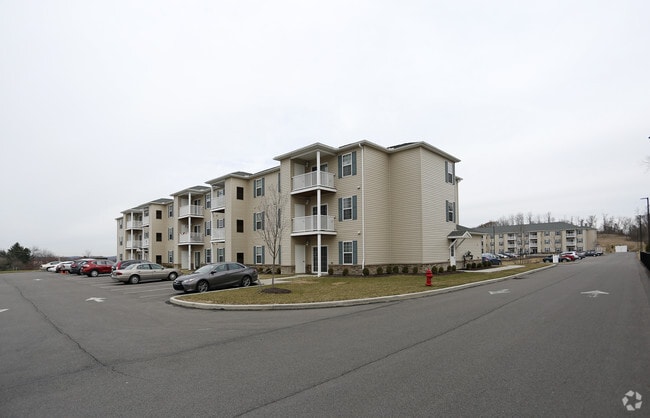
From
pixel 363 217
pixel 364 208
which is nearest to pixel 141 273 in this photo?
pixel 363 217

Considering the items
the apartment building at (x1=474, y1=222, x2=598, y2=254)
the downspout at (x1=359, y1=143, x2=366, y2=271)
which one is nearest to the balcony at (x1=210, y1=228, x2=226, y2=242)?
the downspout at (x1=359, y1=143, x2=366, y2=271)

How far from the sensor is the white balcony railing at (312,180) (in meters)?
27.6

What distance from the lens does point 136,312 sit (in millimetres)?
12578

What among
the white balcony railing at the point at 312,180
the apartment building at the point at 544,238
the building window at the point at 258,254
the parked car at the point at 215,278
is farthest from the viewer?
the apartment building at the point at 544,238

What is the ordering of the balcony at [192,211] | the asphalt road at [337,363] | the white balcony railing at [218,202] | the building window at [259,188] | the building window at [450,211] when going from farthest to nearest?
the balcony at [192,211] < the white balcony railing at [218,202] < the building window at [259,188] < the building window at [450,211] < the asphalt road at [337,363]

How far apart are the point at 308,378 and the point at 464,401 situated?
83.6 inches

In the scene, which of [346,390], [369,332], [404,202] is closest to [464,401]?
[346,390]

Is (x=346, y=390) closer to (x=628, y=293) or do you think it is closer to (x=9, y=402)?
(x=9, y=402)

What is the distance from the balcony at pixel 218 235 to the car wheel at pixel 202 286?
759 inches

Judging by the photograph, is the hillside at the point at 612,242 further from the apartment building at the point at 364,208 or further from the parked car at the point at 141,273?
the parked car at the point at 141,273

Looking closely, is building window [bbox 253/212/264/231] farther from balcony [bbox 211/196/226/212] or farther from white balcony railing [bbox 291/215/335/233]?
white balcony railing [bbox 291/215/335/233]

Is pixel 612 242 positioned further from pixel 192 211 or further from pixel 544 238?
pixel 192 211

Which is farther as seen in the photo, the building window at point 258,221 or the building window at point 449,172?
the building window at point 258,221

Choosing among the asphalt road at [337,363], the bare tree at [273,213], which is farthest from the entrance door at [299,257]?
the asphalt road at [337,363]
